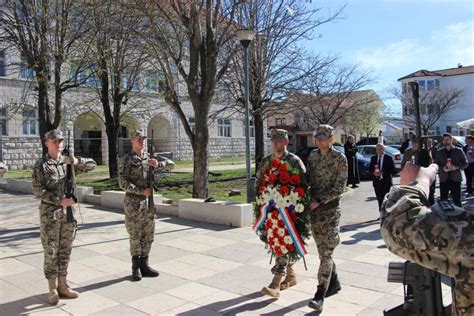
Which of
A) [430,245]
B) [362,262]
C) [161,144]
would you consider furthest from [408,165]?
[161,144]

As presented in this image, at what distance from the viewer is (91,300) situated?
5.22 meters

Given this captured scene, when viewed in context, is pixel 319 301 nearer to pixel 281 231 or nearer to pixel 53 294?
pixel 281 231

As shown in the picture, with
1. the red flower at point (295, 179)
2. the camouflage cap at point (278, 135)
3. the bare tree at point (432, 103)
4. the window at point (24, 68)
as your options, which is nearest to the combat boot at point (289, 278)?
the red flower at point (295, 179)

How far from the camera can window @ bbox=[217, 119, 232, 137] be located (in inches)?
1703

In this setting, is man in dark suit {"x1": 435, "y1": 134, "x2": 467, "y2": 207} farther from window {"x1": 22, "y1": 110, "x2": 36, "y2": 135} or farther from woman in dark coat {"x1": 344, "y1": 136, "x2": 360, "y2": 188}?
window {"x1": 22, "y1": 110, "x2": 36, "y2": 135}

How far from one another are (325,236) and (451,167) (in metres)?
6.84

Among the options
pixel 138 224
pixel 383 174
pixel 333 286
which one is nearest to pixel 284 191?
pixel 333 286

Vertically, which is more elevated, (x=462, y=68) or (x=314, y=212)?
(x=462, y=68)

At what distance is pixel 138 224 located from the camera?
6.03 meters

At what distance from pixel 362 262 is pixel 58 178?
428 centimetres

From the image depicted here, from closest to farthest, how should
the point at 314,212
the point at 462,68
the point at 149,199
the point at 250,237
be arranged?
the point at 314,212, the point at 149,199, the point at 250,237, the point at 462,68

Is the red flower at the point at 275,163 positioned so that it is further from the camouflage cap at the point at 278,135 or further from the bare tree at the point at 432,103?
the bare tree at the point at 432,103

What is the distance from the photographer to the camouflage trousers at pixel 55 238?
16.8 ft

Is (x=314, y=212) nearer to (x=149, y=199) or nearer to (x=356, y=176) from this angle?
(x=149, y=199)
